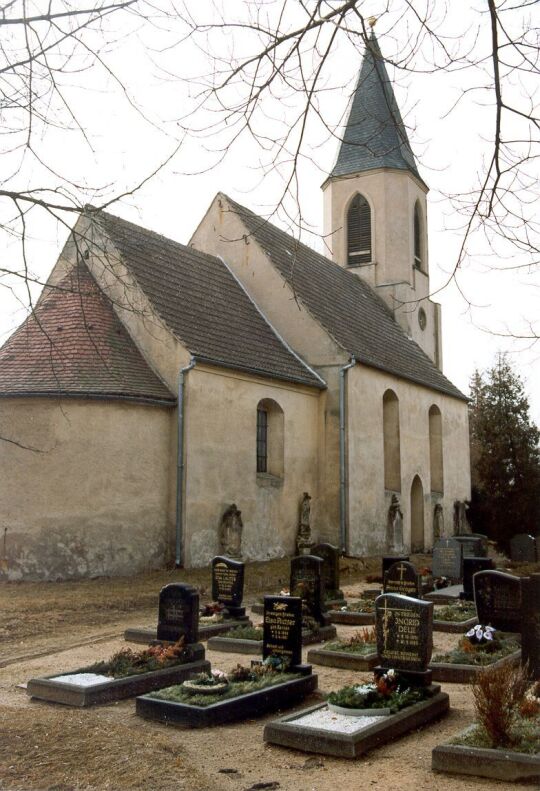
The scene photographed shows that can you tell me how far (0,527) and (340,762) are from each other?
11.5 m

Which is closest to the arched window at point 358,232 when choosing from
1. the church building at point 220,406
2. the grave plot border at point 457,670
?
the church building at point 220,406

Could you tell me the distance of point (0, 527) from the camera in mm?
15883

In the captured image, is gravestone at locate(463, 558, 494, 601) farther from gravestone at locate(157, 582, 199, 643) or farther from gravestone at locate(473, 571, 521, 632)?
gravestone at locate(157, 582, 199, 643)

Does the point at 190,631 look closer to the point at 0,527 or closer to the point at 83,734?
the point at 83,734

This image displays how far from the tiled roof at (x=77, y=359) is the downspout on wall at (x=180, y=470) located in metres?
0.36

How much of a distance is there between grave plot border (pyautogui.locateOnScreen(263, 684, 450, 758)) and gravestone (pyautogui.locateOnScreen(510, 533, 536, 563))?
18.6 m

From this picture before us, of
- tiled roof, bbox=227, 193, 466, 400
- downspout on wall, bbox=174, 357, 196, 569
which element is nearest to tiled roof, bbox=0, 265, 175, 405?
downspout on wall, bbox=174, 357, 196, 569

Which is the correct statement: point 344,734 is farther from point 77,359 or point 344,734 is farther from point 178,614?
point 77,359

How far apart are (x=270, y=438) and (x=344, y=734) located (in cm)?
1452

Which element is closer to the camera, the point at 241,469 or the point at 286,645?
the point at 286,645

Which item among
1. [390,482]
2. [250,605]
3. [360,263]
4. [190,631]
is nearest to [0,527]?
[250,605]

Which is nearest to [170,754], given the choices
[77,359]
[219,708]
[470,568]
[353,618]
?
[219,708]

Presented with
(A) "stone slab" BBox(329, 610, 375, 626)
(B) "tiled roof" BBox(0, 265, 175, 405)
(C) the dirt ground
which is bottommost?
(C) the dirt ground

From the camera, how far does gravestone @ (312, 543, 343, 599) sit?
14523 millimetres
